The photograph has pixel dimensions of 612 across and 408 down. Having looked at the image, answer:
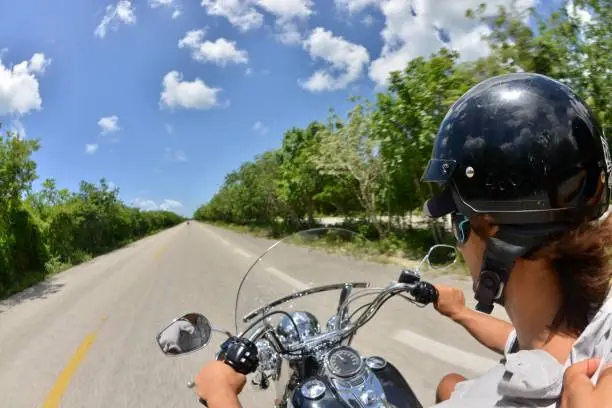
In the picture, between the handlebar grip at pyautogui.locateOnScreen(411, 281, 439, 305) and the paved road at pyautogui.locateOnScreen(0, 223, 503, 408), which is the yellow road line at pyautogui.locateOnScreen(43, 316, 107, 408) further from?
the handlebar grip at pyautogui.locateOnScreen(411, 281, 439, 305)

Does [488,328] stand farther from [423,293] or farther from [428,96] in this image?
[428,96]

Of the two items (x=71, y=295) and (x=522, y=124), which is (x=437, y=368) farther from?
(x=71, y=295)

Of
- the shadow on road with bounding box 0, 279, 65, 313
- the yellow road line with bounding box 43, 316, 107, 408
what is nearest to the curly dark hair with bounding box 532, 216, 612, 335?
the yellow road line with bounding box 43, 316, 107, 408

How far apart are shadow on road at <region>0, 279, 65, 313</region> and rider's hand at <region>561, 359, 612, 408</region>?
13893mm

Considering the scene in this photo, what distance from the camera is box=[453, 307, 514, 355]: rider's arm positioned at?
2082mm

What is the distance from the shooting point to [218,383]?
155 centimetres

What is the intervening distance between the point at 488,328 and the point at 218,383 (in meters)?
1.29

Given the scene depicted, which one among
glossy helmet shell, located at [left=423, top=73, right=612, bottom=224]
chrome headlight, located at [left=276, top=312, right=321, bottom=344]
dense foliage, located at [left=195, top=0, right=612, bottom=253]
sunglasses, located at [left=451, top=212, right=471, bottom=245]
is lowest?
chrome headlight, located at [left=276, top=312, right=321, bottom=344]

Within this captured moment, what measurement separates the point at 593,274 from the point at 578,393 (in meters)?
0.45

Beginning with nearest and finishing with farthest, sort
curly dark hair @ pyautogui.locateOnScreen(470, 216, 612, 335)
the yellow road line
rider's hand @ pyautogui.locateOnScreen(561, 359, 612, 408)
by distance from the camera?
rider's hand @ pyautogui.locateOnScreen(561, 359, 612, 408)
curly dark hair @ pyautogui.locateOnScreen(470, 216, 612, 335)
the yellow road line

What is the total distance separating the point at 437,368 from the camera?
469cm

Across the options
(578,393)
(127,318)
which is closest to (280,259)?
(578,393)

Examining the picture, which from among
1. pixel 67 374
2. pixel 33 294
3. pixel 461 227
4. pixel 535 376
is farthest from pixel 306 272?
pixel 33 294

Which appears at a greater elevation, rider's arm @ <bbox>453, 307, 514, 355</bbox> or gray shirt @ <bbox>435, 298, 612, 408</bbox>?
gray shirt @ <bbox>435, 298, 612, 408</bbox>
